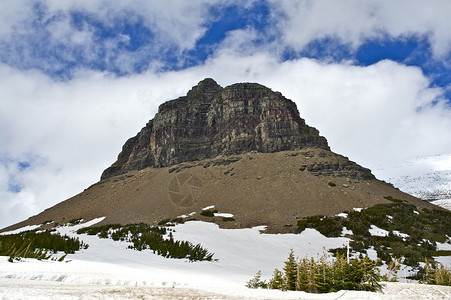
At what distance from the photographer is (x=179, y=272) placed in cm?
1075

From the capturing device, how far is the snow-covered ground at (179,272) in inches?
211

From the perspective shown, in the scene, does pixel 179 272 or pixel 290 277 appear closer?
pixel 290 277

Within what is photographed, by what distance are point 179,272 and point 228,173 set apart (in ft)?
137

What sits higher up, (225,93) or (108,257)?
(225,93)

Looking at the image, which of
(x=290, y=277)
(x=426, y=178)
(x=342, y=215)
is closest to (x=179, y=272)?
(x=290, y=277)

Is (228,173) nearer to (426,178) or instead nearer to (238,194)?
(238,194)

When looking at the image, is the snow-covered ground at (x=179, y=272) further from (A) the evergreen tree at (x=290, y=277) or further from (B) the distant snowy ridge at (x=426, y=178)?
(B) the distant snowy ridge at (x=426, y=178)

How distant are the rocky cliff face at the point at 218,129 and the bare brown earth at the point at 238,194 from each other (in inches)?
144

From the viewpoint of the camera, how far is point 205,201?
44219mm

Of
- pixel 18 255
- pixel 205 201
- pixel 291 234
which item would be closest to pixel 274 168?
pixel 205 201

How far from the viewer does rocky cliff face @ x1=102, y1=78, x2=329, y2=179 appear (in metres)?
61.0

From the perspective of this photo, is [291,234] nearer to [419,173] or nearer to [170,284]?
[170,284]

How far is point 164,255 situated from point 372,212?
88.6 feet

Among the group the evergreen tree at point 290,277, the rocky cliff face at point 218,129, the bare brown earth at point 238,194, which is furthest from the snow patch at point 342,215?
the evergreen tree at point 290,277
